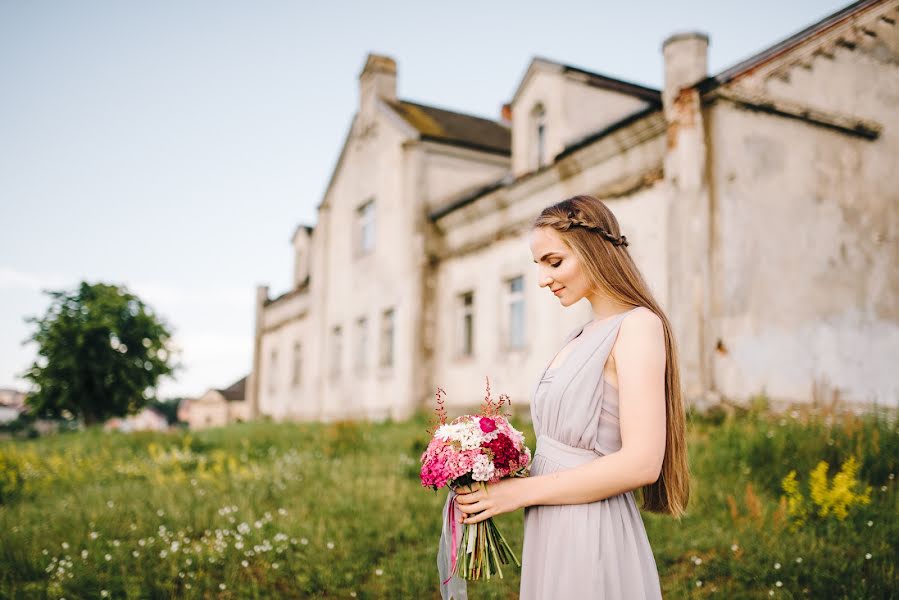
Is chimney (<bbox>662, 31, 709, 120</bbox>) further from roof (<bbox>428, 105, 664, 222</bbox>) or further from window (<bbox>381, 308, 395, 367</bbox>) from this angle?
window (<bbox>381, 308, 395, 367</bbox>)

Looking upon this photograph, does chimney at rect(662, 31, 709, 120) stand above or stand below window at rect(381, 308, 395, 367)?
above

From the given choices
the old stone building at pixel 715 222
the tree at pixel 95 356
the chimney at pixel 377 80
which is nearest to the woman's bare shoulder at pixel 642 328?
the old stone building at pixel 715 222

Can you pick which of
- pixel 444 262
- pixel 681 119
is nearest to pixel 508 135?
pixel 444 262

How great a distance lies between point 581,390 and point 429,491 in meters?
6.14

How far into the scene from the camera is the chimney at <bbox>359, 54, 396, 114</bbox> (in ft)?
68.7

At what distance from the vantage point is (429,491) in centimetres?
809

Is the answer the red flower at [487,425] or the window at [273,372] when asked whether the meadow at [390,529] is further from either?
the window at [273,372]

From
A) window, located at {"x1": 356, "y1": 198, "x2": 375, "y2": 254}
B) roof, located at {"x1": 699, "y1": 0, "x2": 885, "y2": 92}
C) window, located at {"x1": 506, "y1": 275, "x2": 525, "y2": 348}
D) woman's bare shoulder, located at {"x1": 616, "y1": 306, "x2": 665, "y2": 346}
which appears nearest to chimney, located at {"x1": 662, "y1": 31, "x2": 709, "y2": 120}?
roof, located at {"x1": 699, "y1": 0, "x2": 885, "y2": 92}

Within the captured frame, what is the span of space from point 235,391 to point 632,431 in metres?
56.4

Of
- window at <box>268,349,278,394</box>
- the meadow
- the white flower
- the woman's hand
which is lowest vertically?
the meadow

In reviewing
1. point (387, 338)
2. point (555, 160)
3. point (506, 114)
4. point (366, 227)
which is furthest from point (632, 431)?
point (506, 114)

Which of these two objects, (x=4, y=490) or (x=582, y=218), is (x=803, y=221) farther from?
(x=4, y=490)

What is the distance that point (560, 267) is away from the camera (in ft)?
7.87

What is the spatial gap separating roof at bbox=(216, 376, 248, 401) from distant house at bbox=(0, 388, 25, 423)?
151 feet
